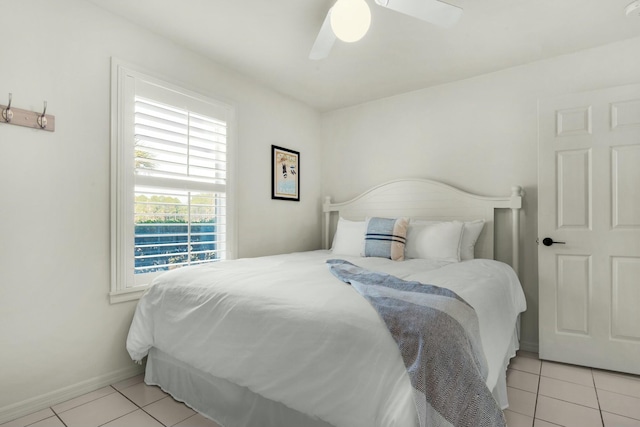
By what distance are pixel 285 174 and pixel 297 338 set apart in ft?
8.25

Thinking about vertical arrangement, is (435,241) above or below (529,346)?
above

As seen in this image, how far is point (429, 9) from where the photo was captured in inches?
71.7

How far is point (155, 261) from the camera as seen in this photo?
246cm

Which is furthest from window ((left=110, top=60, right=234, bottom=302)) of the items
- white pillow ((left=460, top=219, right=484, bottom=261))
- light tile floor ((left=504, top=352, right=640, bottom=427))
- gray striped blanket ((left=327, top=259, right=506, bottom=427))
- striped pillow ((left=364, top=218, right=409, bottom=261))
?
light tile floor ((left=504, top=352, right=640, bottom=427))

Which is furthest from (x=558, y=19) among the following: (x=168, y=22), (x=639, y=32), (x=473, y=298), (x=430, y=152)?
(x=168, y=22)

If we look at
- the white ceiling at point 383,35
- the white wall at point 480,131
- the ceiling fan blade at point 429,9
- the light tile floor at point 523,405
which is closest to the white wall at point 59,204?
the light tile floor at point 523,405

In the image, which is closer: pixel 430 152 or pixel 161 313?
pixel 161 313

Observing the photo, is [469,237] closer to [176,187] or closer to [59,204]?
[176,187]

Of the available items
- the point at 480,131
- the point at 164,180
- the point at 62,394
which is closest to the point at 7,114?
the point at 164,180

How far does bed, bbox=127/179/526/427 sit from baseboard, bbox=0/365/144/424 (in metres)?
0.16

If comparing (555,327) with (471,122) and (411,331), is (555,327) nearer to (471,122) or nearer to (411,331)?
(471,122)

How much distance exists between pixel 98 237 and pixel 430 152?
2967mm

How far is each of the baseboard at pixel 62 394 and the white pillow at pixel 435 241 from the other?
7.58 ft

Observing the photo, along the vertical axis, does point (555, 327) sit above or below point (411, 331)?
below
